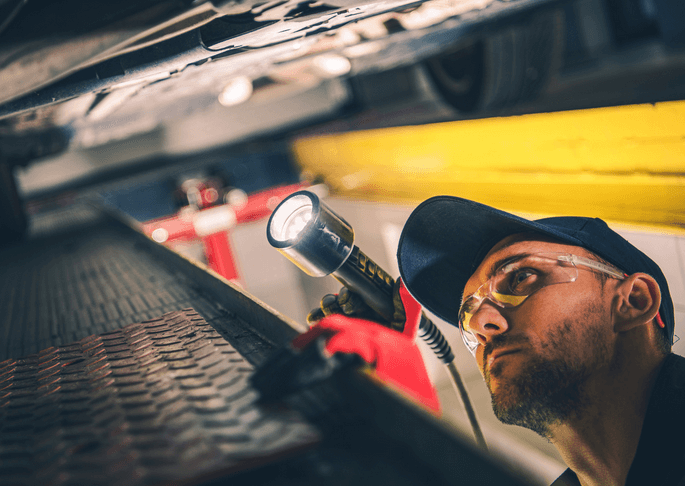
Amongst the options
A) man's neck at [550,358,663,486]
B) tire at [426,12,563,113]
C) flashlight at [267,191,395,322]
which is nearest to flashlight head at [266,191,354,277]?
flashlight at [267,191,395,322]

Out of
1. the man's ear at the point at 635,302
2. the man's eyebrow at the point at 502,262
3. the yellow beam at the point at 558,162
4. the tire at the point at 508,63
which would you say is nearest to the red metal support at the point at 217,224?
the yellow beam at the point at 558,162

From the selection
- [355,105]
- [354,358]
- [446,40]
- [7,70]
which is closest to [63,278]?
[7,70]

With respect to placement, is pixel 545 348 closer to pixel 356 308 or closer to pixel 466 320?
pixel 466 320

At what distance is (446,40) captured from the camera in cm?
209

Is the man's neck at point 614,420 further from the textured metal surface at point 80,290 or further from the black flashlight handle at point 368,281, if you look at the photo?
the textured metal surface at point 80,290

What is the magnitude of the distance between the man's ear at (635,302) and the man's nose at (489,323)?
0.19 m

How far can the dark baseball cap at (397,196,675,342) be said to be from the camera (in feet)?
2.65

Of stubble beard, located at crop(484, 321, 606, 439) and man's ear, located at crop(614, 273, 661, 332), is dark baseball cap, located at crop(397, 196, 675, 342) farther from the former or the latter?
stubble beard, located at crop(484, 321, 606, 439)

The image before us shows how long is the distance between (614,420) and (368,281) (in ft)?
1.51

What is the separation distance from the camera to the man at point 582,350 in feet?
2.34

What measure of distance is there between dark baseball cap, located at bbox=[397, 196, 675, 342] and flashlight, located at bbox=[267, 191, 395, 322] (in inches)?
6.0

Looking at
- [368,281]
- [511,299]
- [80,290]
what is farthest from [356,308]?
[80,290]

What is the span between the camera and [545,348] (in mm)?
720

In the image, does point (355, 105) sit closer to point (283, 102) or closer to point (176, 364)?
point (283, 102)
